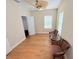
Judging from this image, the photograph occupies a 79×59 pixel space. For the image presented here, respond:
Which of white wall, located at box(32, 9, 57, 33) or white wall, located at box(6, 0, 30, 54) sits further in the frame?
white wall, located at box(32, 9, 57, 33)

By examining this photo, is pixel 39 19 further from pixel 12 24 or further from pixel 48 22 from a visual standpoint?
pixel 12 24

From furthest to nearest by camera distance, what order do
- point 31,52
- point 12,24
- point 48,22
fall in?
point 48,22
point 12,24
point 31,52

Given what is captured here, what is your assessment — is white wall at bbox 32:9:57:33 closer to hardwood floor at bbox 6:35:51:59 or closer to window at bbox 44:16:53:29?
window at bbox 44:16:53:29

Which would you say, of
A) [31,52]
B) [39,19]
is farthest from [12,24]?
[39,19]

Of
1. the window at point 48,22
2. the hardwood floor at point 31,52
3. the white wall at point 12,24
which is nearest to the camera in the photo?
the hardwood floor at point 31,52

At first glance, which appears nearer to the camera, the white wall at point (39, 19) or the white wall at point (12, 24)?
the white wall at point (12, 24)

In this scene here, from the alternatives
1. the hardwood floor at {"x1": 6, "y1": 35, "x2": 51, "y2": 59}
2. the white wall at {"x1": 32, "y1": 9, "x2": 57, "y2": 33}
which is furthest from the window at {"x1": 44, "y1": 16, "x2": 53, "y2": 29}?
the hardwood floor at {"x1": 6, "y1": 35, "x2": 51, "y2": 59}

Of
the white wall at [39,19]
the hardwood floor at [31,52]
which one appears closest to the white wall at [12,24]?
the hardwood floor at [31,52]

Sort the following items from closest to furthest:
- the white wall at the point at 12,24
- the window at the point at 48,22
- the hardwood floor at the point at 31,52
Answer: the hardwood floor at the point at 31,52 → the white wall at the point at 12,24 → the window at the point at 48,22

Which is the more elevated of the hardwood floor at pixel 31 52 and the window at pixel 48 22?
the window at pixel 48 22

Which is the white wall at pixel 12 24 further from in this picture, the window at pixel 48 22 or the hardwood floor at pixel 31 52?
the window at pixel 48 22

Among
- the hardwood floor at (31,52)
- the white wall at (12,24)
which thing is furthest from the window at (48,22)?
the hardwood floor at (31,52)
